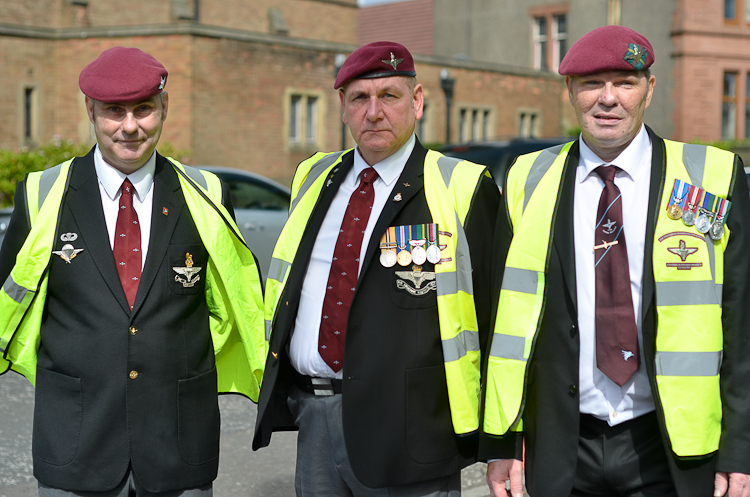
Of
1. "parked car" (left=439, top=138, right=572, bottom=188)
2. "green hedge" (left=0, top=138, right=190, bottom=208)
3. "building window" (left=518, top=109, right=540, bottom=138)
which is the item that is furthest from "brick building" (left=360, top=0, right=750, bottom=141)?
"parked car" (left=439, top=138, right=572, bottom=188)

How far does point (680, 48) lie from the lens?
1264 inches

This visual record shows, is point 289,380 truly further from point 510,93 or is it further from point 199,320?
point 510,93

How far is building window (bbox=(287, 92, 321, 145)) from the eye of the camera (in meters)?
24.6

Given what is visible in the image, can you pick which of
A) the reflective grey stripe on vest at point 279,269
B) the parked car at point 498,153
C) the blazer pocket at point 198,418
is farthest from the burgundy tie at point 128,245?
the parked car at point 498,153

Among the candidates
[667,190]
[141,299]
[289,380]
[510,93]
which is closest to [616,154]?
[667,190]

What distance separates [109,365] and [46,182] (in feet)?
2.35

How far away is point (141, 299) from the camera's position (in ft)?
9.78

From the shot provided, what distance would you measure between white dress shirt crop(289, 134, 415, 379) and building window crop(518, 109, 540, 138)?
95.1ft

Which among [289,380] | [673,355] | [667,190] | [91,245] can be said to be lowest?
[289,380]

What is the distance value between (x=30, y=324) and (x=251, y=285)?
80cm

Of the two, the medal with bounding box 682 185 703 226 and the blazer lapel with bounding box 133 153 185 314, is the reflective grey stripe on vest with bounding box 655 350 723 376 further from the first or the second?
the blazer lapel with bounding box 133 153 185 314

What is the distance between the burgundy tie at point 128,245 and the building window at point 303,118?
21475mm

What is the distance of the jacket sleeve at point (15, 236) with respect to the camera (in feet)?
10.1

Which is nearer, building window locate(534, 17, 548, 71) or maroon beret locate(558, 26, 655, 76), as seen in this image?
maroon beret locate(558, 26, 655, 76)
